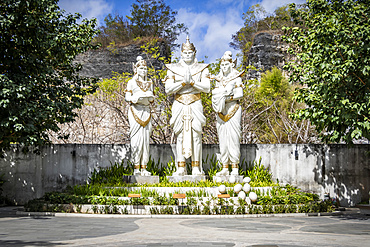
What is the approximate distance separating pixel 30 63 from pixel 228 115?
202 inches

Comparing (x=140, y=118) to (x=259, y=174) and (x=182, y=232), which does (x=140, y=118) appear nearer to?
(x=259, y=174)

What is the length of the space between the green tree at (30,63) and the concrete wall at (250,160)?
2.08 metres

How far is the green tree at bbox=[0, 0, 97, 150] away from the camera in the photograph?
30.1 feet

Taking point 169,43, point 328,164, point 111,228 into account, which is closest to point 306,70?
point 328,164

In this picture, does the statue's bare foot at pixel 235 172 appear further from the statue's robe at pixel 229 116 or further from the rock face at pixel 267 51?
the rock face at pixel 267 51

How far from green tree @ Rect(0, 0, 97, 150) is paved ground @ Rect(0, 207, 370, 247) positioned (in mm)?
2291

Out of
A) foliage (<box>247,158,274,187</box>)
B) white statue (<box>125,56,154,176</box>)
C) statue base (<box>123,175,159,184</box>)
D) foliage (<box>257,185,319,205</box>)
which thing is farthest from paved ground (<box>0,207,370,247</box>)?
foliage (<box>247,158,274,187</box>)

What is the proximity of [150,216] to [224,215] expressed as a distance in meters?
1.57

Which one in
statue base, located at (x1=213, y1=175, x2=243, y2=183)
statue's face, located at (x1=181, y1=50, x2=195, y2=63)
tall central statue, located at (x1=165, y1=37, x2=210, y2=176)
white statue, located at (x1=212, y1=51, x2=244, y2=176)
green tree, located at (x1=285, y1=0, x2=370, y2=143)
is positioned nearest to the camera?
green tree, located at (x1=285, y1=0, x2=370, y2=143)

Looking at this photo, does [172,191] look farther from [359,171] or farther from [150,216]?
[359,171]

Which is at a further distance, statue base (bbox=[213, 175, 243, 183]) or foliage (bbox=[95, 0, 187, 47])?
foliage (bbox=[95, 0, 187, 47])

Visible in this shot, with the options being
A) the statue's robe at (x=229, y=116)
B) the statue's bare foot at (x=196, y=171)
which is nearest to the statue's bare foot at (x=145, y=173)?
the statue's bare foot at (x=196, y=171)

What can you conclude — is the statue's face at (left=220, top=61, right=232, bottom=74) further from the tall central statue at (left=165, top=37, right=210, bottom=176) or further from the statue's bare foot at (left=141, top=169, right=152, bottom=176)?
the statue's bare foot at (left=141, top=169, right=152, bottom=176)

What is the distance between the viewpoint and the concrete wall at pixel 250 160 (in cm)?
1225
